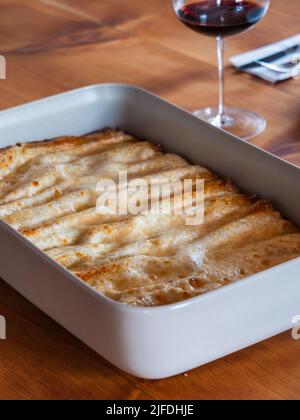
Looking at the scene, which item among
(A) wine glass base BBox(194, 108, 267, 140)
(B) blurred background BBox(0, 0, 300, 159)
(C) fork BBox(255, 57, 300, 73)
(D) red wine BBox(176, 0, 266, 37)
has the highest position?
(D) red wine BBox(176, 0, 266, 37)

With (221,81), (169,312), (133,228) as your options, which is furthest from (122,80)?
(169,312)

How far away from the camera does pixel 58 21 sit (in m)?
2.09

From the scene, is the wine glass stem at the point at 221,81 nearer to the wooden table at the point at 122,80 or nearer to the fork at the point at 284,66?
the wooden table at the point at 122,80

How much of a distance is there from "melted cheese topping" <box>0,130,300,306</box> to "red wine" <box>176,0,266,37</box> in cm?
22

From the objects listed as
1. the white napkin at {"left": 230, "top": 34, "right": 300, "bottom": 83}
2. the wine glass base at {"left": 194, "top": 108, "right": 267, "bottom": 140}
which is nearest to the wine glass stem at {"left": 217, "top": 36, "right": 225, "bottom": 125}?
the wine glass base at {"left": 194, "top": 108, "right": 267, "bottom": 140}

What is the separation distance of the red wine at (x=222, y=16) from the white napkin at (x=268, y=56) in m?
0.26

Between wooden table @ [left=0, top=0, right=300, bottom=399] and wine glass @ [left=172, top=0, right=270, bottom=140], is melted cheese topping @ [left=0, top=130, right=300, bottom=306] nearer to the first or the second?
wooden table @ [left=0, top=0, right=300, bottom=399]

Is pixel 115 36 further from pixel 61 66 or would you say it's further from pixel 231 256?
pixel 231 256

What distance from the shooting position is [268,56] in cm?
180

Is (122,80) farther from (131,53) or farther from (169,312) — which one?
(169,312)

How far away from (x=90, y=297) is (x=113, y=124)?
2.19 ft

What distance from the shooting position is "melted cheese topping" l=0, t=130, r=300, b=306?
1.06 m

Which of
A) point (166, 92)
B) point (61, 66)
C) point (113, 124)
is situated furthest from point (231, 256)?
point (61, 66)

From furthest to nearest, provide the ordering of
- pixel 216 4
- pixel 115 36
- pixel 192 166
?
pixel 115 36 → pixel 216 4 → pixel 192 166
